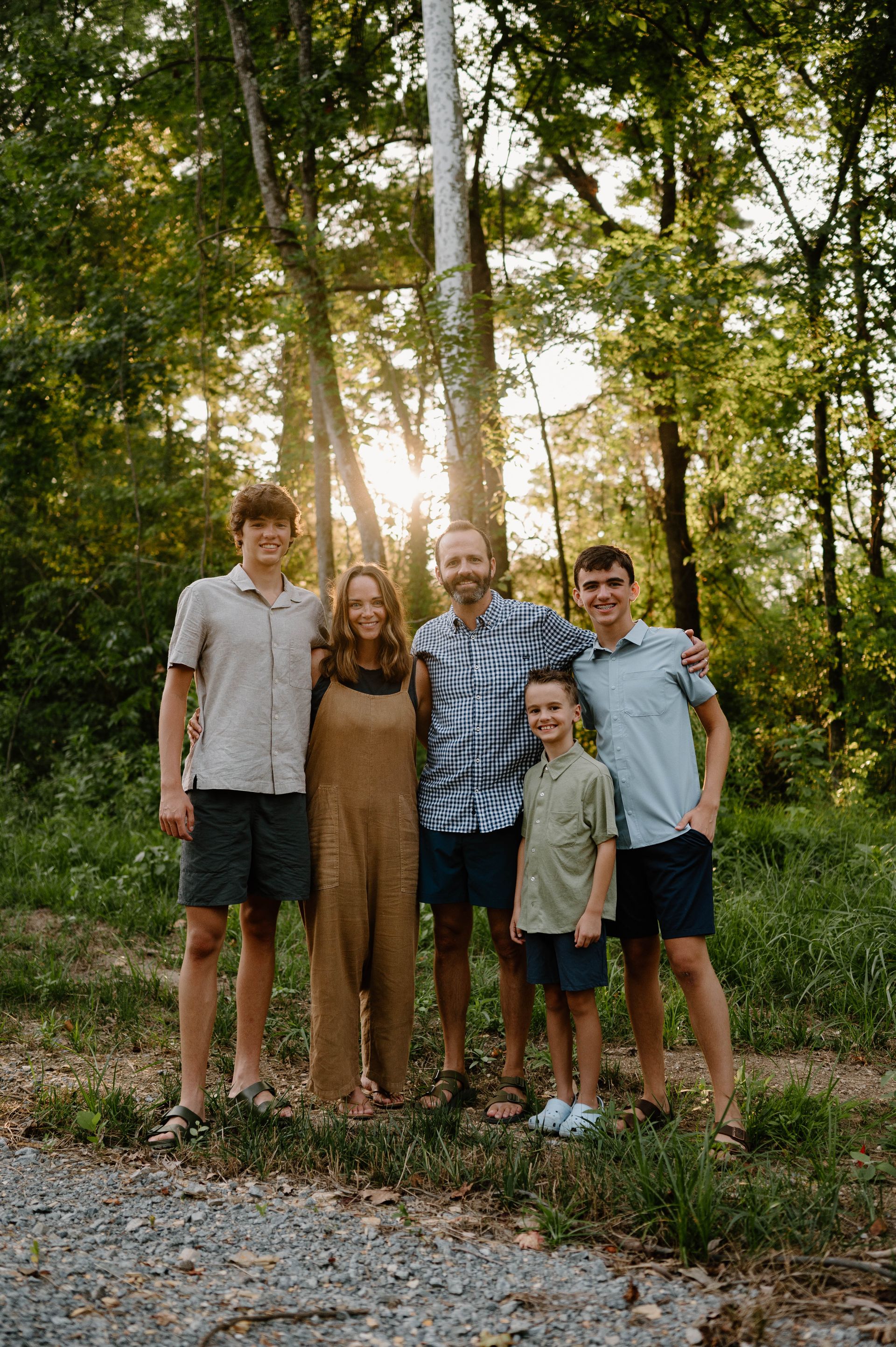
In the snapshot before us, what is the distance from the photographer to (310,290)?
347 inches

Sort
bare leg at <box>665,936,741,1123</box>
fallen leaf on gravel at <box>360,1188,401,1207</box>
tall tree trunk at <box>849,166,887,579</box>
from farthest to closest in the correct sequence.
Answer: tall tree trunk at <box>849,166,887,579</box>
bare leg at <box>665,936,741,1123</box>
fallen leaf on gravel at <box>360,1188,401,1207</box>

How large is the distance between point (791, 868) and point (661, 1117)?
10.1 ft

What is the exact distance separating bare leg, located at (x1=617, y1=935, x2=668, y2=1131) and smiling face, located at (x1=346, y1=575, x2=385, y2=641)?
150 centimetres

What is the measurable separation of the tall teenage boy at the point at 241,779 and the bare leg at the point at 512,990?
77 centimetres

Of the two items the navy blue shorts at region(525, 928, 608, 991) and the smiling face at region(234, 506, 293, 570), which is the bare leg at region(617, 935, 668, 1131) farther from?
the smiling face at region(234, 506, 293, 570)

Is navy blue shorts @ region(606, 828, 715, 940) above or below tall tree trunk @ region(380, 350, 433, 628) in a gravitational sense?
below

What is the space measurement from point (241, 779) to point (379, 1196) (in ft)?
4.75

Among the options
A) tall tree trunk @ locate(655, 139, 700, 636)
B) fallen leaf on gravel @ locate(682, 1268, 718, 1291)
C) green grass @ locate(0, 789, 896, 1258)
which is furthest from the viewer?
tall tree trunk @ locate(655, 139, 700, 636)

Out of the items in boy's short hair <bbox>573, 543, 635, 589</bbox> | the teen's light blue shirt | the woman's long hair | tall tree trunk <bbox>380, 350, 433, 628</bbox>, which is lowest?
the teen's light blue shirt

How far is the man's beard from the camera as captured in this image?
3.95 m

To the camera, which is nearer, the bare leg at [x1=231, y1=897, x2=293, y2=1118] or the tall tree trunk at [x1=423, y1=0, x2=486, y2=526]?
the bare leg at [x1=231, y1=897, x2=293, y2=1118]

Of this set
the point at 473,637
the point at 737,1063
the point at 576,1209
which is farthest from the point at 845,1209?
the point at 473,637

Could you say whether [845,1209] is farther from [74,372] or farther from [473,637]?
[74,372]

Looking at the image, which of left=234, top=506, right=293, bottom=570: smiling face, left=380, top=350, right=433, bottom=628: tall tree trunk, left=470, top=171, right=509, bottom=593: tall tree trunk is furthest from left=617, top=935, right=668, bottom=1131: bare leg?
left=380, top=350, right=433, bottom=628: tall tree trunk
